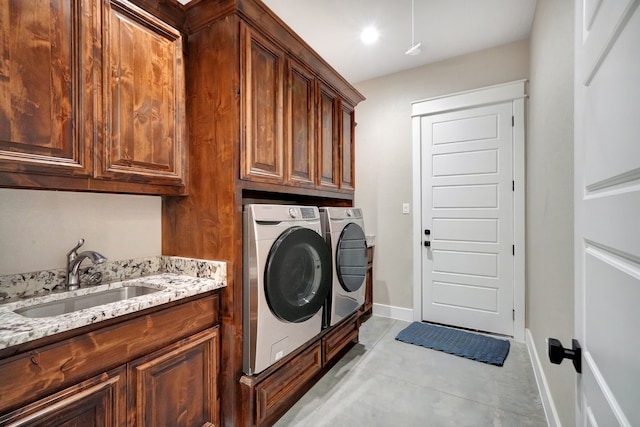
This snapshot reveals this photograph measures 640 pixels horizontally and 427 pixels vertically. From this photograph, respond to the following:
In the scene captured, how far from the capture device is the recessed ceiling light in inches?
98.0

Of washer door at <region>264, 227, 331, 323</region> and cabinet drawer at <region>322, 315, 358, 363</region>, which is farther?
cabinet drawer at <region>322, 315, 358, 363</region>

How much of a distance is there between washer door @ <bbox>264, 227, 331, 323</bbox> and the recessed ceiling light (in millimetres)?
1891

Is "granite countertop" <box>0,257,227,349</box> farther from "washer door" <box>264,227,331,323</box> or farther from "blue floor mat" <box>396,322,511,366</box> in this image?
"blue floor mat" <box>396,322,511,366</box>

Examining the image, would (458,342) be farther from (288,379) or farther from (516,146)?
(516,146)

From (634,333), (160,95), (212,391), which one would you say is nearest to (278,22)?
(160,95)

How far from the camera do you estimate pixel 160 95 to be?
1.56m

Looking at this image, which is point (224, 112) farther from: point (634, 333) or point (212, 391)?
point (634, 333)

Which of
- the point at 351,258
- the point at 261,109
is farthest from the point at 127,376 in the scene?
the point at 351,258

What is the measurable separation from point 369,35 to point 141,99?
6.63ft

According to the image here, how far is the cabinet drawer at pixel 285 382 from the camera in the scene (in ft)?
5.05

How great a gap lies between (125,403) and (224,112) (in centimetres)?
139

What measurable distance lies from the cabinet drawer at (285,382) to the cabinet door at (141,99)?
1239mm

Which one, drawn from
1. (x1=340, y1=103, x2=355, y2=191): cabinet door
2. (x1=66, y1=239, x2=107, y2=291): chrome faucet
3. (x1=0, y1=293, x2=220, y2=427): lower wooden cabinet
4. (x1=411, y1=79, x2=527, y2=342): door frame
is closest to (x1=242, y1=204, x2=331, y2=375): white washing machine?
(x1=0, y1=293, x2=220, y2=427): lower wooden cabinet

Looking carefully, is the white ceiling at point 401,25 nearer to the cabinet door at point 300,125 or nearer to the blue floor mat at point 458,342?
the cabinet door at point 300,125
